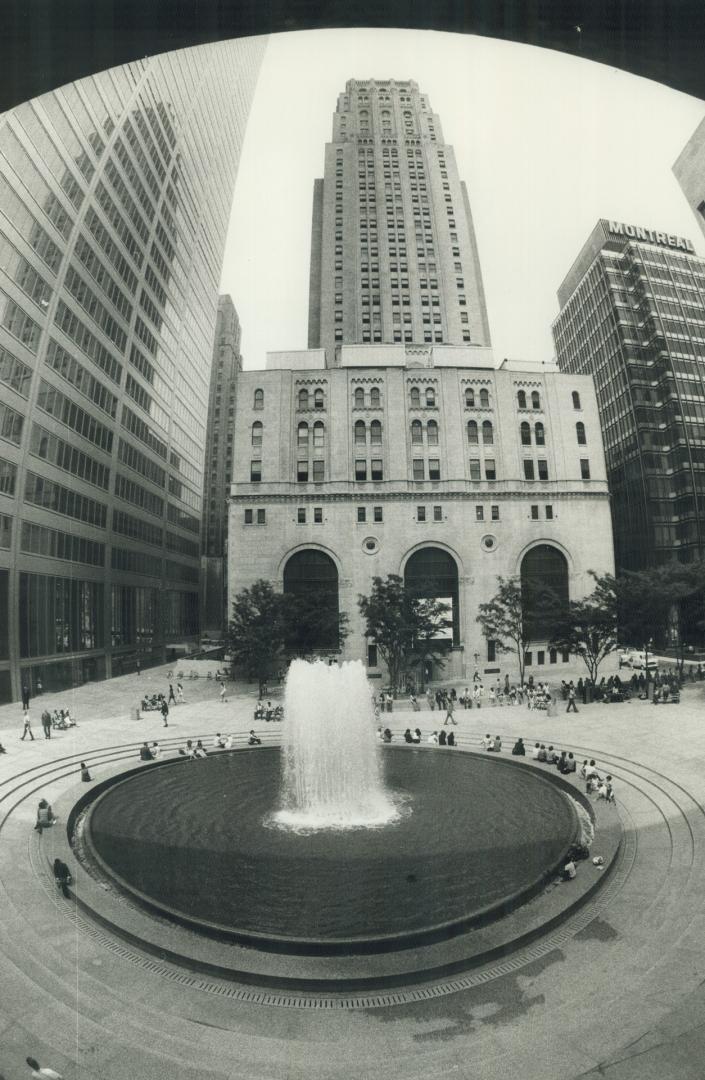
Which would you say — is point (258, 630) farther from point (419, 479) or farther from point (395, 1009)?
point (395, 1009)

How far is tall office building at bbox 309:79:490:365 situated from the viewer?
95.6 metres

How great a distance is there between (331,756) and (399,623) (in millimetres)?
26544

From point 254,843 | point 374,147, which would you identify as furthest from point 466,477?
A: point 374,147

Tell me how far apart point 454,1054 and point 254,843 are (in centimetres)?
1000

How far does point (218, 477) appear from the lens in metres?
137

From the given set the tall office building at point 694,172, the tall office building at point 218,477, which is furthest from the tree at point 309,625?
the tall office building at point 218,477

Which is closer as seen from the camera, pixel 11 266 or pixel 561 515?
pixel 11 266

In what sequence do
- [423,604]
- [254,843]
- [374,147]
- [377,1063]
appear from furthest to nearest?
[374,147] < [423,604] < [254,843] < [377,1063]

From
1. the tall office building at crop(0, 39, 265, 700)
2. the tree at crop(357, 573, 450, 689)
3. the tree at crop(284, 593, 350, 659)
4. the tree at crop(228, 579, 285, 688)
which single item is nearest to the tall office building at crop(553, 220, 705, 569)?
the tree at crop(357, 573, 450, 689)

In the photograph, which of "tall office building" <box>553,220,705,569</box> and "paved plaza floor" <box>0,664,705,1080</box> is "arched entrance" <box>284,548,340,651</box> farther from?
"tall office building" <box>553,220,705,569</box>

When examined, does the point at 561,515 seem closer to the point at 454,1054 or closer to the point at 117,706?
the point at 117,706

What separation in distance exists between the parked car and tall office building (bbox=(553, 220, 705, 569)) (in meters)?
15.6

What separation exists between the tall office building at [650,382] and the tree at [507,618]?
31.6 m

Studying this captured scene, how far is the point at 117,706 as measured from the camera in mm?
45719
